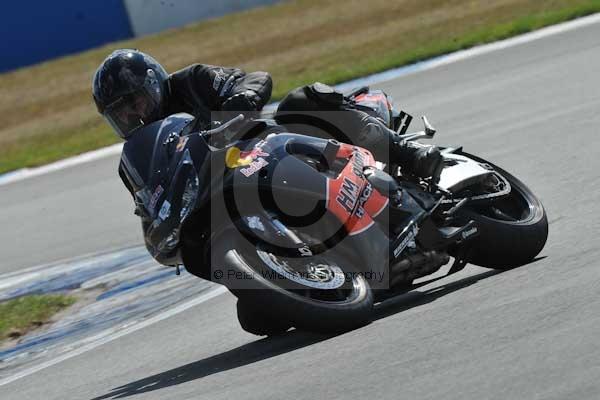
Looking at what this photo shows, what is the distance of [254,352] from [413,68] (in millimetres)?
8836

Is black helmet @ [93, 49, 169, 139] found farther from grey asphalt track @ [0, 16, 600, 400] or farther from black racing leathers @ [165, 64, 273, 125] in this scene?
grey asphalt track @ [0, 16, 600, 400]

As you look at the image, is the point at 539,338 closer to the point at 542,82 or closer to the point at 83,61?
the point at 542,82

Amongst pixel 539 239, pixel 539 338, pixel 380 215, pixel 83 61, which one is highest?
pixel 539 338

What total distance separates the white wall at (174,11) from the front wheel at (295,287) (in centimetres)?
2146

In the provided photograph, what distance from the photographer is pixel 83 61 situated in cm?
2484

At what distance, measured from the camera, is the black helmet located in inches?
198

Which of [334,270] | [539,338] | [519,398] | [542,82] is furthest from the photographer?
[542,82]

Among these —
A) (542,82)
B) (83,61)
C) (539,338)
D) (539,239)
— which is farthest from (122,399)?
(83,61)

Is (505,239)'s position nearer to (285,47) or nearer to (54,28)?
(285,47)

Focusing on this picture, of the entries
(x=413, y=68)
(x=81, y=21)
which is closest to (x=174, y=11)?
(x=81, y=21)

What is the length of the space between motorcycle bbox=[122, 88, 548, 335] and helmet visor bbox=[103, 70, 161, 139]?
0.08 metres

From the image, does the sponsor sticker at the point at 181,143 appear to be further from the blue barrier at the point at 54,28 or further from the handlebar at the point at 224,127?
the blue barrier at the point at 54,28

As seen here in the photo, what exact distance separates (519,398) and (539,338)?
627mm

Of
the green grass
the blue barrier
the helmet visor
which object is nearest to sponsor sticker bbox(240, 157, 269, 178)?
the helmet visor
